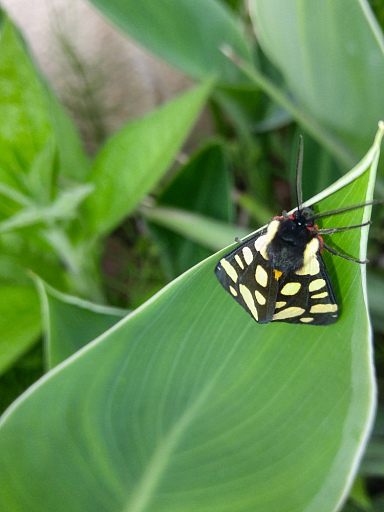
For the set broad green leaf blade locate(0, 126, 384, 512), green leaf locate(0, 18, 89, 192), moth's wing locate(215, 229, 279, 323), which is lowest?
broad green leaf blade locate(0, 126, 384, 512)

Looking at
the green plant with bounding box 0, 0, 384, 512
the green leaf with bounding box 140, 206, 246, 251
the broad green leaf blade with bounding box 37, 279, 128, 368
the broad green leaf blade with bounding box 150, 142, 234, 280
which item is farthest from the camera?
the broad green leaf blade with bounding box 150, 142, 234, 280

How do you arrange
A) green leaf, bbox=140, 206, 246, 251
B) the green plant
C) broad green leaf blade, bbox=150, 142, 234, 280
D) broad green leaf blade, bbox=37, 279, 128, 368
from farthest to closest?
broad green leaf blade, bbox=150, 142, 234, 280, green leaf, bbox=140, 206, 246, 251, broad green leaf blade, bbox=37, 279, 128, 368, the green plant

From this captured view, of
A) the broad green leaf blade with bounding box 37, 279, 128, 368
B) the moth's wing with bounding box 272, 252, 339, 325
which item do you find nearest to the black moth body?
the moth's wing with bounding box 272, 252, 339, 325

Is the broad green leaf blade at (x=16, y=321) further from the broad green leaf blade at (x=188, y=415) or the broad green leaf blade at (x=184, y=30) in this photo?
the broad green leaf blade at (x=184, y=30)

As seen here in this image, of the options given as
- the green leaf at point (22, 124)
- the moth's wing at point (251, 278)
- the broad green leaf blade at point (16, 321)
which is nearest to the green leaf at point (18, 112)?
the green leaf at point (22, 124)

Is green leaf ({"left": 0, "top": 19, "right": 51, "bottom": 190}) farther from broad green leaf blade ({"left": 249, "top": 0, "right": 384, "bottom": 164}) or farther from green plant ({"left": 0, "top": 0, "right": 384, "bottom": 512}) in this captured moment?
broad green leaf blade ({"left": 249, "top": 0, "right": 384, "bottom": 164})

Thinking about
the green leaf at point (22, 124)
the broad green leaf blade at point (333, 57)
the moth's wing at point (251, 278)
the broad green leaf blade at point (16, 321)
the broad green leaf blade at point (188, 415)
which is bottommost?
the broad green leaf blade at point (188, 415)

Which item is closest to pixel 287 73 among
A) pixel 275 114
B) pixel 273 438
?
pixel 275 114

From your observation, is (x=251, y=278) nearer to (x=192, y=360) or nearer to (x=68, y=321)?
(x=192, y=360)
